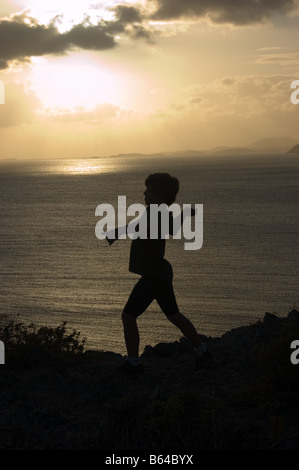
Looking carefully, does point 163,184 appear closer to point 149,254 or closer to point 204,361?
point 149,254

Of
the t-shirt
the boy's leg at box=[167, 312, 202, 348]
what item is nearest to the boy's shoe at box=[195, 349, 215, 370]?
the boy's leg at box=[167, 312, 202, 348]

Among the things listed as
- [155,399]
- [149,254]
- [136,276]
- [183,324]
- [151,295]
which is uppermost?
[136,276]

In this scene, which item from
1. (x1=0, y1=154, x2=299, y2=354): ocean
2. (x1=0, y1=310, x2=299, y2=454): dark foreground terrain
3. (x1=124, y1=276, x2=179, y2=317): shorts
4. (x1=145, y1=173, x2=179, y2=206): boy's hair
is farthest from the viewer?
(x1=0, y1=154, x2=299, y2=354): ocean

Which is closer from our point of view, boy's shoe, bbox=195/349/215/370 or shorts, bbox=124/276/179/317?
shorts, bbox=124/276/179/317

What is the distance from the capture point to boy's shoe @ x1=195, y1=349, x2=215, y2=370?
21.9 ft

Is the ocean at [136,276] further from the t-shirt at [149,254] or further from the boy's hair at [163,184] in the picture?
the boy's hair at [163,184]

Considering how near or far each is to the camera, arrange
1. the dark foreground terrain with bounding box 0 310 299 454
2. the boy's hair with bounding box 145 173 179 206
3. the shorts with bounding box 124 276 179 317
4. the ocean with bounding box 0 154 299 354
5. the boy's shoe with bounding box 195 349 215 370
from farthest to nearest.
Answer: the ocean with bounding box 0 154 299 354 < the boy's shoe with bounding box 195 349 215 370 < the shorts with bounding box 124 276 179 317 < the boy's hair with bounding box 145 173 179 206 < the dark foreground terrain with bounding box 0 310 299 454

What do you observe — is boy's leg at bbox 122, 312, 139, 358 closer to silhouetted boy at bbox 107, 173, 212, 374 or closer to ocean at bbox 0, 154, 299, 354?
silhouetted boy at bbox 107, 173, 212, 374

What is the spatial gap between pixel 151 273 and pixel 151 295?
249 mm

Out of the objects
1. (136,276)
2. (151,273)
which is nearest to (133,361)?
(151,273)

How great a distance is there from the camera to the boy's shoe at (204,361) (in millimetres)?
6676

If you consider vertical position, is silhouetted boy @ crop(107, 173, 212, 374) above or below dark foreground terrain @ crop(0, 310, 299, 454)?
above

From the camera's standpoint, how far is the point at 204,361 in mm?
6691

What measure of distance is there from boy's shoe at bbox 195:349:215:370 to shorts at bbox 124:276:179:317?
62 centimetres
